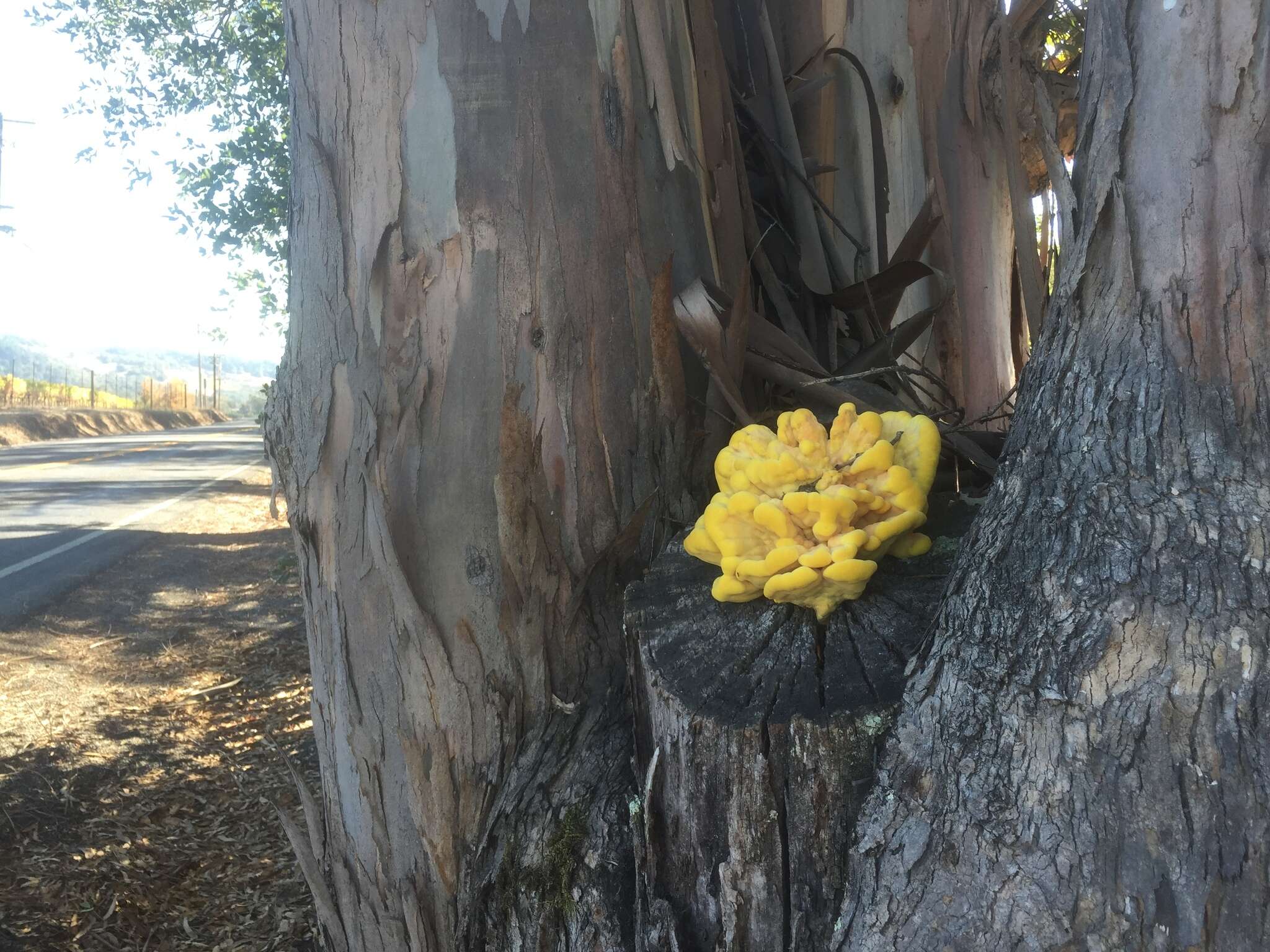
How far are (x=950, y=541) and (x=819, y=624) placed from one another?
0.97ft

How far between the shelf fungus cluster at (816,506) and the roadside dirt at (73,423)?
2614 cm

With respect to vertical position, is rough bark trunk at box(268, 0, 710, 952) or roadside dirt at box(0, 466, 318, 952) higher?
rough bark trunk at box(268, 0, 710, 952)

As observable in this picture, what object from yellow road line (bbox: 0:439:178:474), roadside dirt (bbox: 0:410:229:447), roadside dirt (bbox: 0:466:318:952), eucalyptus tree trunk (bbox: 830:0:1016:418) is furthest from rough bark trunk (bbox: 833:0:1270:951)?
roadside dirt (bbox: 0:410:229:447)

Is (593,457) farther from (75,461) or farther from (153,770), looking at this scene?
(75,461)

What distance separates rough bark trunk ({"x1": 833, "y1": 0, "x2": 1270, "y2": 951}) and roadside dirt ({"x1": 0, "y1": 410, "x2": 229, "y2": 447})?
2652cm

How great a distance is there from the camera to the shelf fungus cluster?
1.21 metres

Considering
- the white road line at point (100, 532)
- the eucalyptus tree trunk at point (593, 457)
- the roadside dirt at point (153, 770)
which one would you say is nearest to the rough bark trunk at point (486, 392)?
the eucalyptus tree trunk at point (593, 457)

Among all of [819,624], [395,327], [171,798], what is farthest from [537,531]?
[171,798]

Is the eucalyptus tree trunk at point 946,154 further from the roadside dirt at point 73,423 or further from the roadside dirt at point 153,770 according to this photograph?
the roadside dirt at point 73,423

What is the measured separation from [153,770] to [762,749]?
397 centimetres

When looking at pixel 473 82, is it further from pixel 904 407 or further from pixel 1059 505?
pixel 1059 505

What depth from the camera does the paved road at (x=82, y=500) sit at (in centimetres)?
796

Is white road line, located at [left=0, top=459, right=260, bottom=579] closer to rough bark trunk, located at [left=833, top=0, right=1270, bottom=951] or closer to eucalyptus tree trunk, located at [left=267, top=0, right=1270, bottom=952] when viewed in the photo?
eucalyptus tree trunk, located at [left=267, top=0, right=1270, bottom=952]

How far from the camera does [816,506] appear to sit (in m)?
1.21
